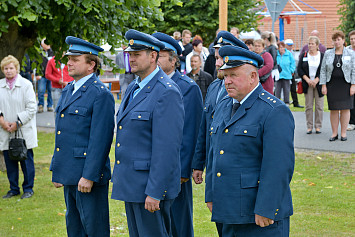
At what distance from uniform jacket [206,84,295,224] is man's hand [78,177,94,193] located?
1.49 metres

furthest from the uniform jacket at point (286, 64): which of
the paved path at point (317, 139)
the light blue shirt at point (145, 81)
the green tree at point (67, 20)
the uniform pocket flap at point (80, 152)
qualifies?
the light blue shirt at point (145, 81)

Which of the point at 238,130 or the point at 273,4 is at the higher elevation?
the point at 273,4

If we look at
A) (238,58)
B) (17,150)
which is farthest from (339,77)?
(238,58)

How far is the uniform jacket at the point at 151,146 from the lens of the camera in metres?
4.50

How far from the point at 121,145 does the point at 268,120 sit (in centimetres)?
123

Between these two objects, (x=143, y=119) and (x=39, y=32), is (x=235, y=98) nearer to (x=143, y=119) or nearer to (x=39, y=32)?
(x=143, y=119)

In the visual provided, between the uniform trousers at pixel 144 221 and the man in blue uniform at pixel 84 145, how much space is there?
767 mm

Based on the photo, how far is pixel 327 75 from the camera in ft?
40.9

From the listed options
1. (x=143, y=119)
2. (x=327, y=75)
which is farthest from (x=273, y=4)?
(x=143, y=119)

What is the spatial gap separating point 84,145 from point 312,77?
8912mm

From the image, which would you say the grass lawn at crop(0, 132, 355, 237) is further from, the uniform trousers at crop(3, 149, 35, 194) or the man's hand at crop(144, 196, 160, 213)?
the man's hand at crop(144, 196, 160, 213)

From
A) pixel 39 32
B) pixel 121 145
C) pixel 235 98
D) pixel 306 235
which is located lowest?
pixel 306 235

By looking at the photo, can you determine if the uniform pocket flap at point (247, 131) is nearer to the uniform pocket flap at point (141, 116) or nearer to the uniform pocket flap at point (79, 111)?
the uniform pocket flap at point (141, 116)

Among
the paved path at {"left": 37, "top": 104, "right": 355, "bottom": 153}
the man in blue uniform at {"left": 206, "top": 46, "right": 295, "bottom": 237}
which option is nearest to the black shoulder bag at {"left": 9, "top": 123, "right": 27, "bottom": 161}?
the man in blue uniform at {"left": 206, "top": 46, "right": 295, "bottom": 237}
